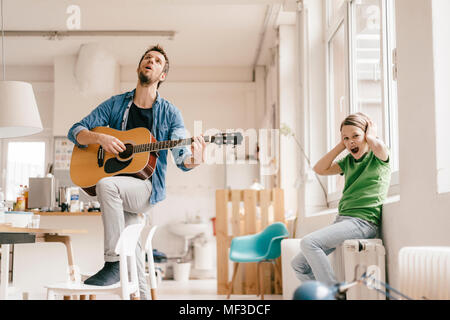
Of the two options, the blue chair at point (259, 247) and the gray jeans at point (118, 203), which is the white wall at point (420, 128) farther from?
the blue chair at point (259, 247)

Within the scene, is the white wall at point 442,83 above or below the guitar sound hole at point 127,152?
above

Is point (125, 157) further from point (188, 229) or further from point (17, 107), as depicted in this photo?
point (188, 229)

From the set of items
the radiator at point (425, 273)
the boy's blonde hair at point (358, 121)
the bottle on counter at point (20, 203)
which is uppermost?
the boy's blonde hair at point (358, 121)

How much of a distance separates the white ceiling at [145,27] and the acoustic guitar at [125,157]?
1.03ft

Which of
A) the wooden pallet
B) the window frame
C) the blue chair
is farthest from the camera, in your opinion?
the wooden pallet

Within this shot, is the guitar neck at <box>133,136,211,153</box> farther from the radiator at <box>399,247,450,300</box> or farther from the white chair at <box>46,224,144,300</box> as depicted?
the radiator at <box>399,247,450,300</box>

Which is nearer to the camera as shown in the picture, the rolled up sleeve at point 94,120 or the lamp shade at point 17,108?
the rolled up sleeve at point 94,120

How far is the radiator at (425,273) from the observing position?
1.31 m

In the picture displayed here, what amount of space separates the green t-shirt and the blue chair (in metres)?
2.01

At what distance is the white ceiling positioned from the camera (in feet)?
8.57

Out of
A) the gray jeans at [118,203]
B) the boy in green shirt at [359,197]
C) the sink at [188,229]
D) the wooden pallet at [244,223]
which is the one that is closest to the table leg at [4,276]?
the gray jeans at [118,203]

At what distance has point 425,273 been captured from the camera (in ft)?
4.39

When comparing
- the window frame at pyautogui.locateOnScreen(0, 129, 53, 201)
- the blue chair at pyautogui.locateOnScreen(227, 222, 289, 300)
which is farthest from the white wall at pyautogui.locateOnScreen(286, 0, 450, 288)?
the blue chair at pyautogui.locateOnScreen(227, 222, 289, 300)

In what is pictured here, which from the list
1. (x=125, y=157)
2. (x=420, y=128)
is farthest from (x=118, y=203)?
(x=420, y=128)
